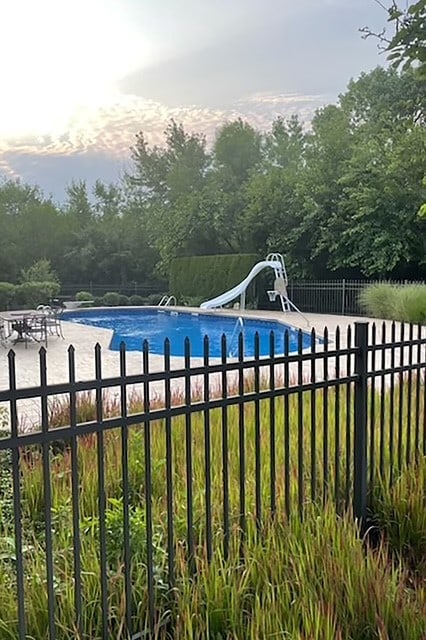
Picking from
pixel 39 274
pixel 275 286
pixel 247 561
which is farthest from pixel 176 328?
pixel 247 561

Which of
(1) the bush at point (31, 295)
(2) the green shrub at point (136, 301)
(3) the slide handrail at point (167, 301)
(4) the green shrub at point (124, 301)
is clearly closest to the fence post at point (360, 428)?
(3) the slide handrail at point (167, 301)

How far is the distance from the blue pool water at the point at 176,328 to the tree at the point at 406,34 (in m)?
8.63

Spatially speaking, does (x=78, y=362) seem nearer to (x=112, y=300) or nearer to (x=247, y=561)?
(x=247, y=561)

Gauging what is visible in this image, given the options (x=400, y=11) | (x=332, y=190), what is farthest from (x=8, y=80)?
(x=400, y=11)

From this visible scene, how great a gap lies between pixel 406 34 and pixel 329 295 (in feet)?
61.8

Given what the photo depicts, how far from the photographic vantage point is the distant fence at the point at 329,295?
20.7 meters

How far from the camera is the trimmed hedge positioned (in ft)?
77.7

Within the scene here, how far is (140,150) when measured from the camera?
3728 centimetres

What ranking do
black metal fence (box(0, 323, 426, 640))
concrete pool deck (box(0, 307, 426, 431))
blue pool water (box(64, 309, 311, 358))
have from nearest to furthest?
black metal fence (box(0, 323, 426, 640))
concrete pool deck (box(0, 307, 426, 431))
blue pool water (box(64, 309, 311, 358))

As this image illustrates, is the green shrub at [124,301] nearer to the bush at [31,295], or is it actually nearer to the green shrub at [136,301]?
the green shrub at [136,301]

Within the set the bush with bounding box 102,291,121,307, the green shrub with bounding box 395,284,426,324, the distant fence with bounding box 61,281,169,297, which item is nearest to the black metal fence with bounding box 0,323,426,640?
the green shrub with bounding box 395,284,426,324

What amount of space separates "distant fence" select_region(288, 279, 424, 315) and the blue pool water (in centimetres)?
425

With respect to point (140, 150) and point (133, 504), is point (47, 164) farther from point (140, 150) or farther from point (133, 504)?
point (133, 504)

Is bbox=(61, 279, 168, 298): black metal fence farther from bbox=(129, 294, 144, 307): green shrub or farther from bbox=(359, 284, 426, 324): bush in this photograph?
bbox=(359, 284, 426, 324): bush
